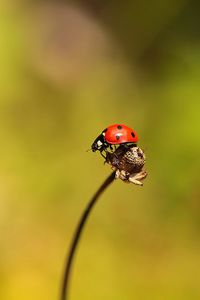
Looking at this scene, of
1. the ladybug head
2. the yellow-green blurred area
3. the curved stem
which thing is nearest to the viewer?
the curved stem

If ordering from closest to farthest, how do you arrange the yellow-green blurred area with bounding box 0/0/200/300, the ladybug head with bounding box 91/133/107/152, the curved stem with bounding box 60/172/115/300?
1. the curved stem with bounding box 60/172/115/300
2. the ladybug head with bounding box 91/133/107/152
3. the yellow-green blurred area with bounding box 0/0/200/300

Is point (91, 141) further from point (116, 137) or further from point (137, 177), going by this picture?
point (137, 177)

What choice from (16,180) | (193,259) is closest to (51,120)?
(16,180)

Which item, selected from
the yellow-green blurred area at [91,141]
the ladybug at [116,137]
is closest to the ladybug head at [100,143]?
the ladybug at [116,137]

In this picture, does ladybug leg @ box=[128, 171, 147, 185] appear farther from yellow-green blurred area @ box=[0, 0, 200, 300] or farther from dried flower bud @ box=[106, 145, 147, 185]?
yellow-green blurred area @ box=[0, 0, 200, 300]

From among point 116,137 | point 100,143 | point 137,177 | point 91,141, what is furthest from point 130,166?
point 91,141

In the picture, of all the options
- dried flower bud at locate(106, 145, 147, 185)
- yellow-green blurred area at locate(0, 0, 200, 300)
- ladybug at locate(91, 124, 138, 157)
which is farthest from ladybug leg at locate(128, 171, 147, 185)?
yellow-green blurred area at locate(0, 0, 200, 300)

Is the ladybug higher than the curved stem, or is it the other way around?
the ladybug

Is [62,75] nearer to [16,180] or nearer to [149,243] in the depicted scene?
[16,180]
